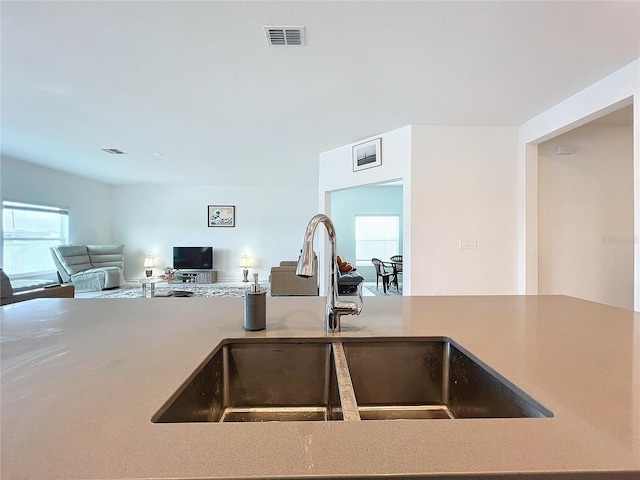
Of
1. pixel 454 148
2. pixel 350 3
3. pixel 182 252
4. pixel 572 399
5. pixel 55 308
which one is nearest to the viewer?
pixel 572 399

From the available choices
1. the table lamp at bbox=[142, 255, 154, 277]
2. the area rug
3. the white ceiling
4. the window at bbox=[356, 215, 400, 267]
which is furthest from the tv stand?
the white ceiling

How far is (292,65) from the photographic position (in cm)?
233

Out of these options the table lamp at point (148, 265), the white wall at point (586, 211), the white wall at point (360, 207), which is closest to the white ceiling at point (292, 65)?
the white wall at point (586, 211)

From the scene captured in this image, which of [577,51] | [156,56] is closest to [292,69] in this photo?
[156,56]

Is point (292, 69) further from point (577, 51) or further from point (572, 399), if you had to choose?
point (572, 399)

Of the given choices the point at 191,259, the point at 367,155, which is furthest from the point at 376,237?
the point at 191,259

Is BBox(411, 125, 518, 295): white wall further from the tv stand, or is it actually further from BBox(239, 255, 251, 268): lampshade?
the tv stand

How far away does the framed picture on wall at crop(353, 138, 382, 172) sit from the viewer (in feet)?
13.2

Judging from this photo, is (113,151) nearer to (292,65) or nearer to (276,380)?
(292,65)

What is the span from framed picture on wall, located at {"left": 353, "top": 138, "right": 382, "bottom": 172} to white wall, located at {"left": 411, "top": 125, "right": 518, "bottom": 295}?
1.67 feet

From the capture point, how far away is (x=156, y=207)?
7.81m

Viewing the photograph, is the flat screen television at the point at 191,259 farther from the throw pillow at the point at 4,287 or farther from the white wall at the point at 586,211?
the white wall at the point at 586,211

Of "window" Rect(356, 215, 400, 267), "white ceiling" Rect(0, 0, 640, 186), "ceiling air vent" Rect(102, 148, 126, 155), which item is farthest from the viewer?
"window" Rect(356, 215, 400, 267)

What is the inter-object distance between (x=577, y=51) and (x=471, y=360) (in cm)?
261
